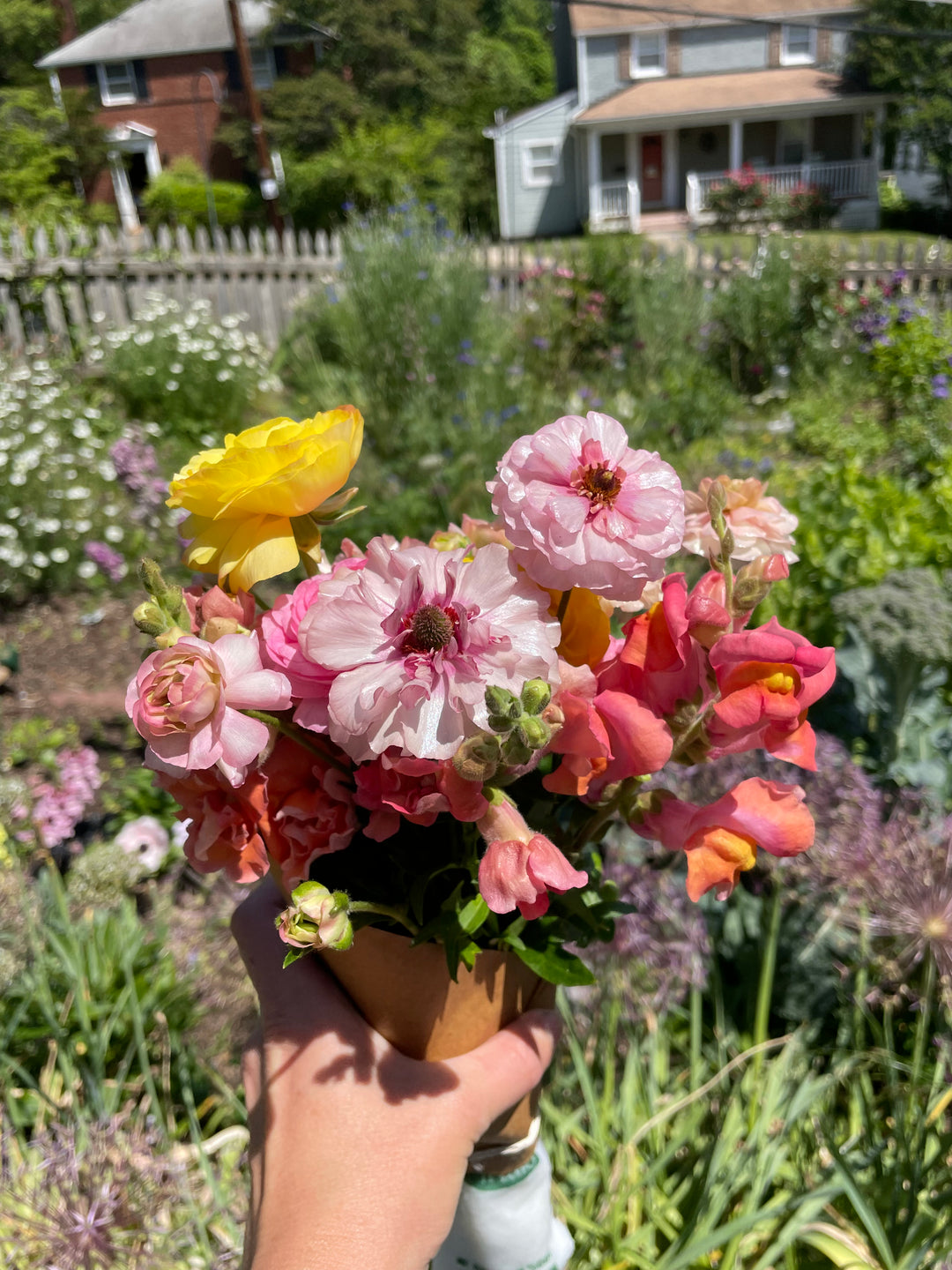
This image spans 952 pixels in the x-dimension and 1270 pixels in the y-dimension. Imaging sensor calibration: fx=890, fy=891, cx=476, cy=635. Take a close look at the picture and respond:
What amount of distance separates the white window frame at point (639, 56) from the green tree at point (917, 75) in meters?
4.62

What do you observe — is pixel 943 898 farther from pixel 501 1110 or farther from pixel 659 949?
pixel 501 1110

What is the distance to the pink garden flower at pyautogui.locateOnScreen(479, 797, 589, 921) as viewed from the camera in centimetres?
60

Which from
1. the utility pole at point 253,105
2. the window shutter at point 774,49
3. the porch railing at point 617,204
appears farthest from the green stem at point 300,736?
the window shutter at point 774,49

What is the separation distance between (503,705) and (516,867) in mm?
152

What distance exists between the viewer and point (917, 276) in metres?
8.80

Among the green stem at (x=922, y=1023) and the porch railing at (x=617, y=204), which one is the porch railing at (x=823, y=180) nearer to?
the porch railing at (x=617, y=204)

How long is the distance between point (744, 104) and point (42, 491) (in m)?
22.6

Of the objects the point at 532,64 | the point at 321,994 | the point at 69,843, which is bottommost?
the point at 69,843

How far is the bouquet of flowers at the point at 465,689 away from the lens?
1.86 ft

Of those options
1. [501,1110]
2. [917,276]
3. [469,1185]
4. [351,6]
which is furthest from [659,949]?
[351,6]

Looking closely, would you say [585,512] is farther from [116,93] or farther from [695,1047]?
[116,93]

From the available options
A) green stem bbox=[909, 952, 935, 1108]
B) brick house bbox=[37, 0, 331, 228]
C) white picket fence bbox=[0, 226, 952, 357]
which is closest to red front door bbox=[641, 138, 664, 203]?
brick house bbox=[37, 0, 331, 228]

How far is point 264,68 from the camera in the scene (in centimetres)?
2477

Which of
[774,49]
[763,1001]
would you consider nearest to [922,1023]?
[763,1001]
